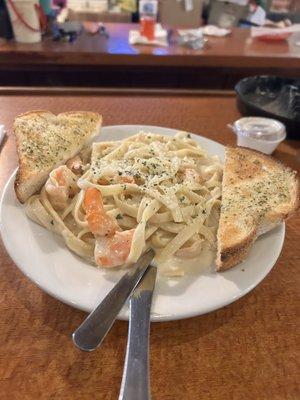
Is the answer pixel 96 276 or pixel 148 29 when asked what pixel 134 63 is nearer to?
pixel 148 29

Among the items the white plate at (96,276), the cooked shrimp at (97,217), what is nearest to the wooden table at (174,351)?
the white plate at (96,276)

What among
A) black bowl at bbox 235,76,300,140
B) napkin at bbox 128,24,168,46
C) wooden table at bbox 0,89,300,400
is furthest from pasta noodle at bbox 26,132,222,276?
napkin at bbox 128,24,168,46

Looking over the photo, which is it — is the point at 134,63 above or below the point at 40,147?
below

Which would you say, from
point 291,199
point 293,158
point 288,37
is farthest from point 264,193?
point 288,37

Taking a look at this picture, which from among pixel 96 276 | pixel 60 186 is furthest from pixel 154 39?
pixel 96 276

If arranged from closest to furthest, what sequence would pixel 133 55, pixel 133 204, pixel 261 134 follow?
pixel 133 204 → pixel 261 134 → pixel 133 55

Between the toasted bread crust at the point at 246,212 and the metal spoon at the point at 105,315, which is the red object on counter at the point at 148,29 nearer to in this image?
the toasted bread crust at the point at 246,212

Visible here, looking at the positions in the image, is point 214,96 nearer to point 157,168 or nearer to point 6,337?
point 157,168

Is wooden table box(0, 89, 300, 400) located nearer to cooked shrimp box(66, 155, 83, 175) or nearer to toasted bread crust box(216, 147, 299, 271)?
toasted bread crust box(216, 147, 299, 271)
